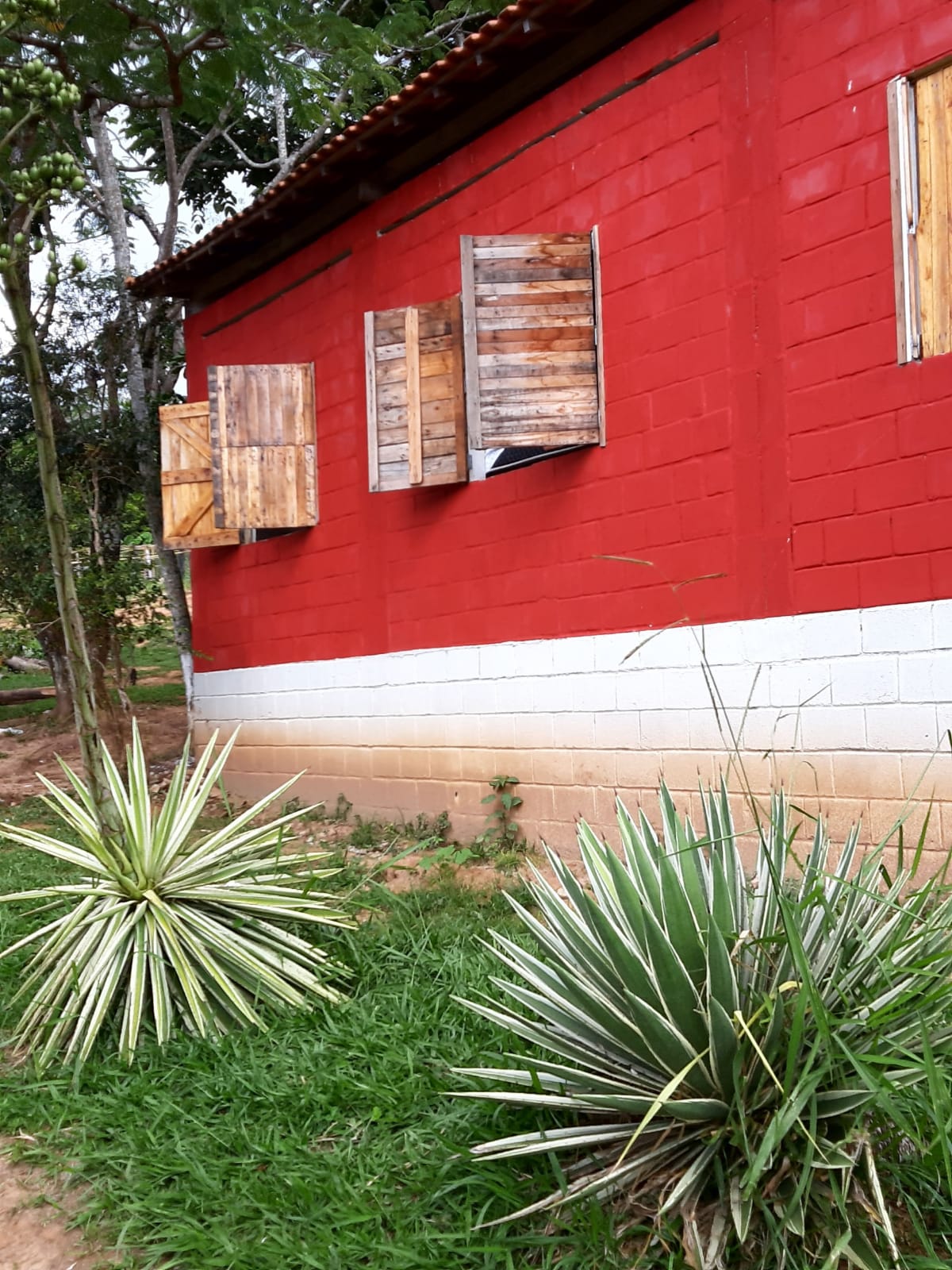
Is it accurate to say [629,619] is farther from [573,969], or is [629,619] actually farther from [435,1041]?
[573,969]

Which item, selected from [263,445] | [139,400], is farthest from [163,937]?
[139,400]

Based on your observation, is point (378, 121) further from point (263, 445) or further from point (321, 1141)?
point (321, 1141)

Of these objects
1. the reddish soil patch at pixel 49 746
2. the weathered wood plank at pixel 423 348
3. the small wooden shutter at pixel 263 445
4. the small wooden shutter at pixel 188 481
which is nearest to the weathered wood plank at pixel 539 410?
the weathered wood plank at pixel 423 348

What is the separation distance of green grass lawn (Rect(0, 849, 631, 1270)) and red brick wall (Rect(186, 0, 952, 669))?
2.01 meters

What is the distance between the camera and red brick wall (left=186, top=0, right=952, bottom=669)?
4.93 metres

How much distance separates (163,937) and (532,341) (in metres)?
3.55

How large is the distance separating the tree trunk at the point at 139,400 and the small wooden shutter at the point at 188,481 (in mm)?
1497

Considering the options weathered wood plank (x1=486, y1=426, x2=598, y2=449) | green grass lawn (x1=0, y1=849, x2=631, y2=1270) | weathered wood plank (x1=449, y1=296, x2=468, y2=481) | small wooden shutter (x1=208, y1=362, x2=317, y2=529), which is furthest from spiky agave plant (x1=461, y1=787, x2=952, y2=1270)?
small wooden shutter (x1=208, y1=362, x2=317, y2=529)

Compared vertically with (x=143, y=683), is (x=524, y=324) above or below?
above

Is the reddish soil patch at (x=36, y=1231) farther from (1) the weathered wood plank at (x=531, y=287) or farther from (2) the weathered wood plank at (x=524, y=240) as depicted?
(2) the weathered wood plank at (x=524, y=240)

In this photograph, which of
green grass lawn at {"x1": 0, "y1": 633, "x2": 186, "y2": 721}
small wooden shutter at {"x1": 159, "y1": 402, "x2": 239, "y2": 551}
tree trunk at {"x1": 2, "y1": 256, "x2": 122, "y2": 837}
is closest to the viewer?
tree trunk at {"x1": 2, "y1": 256, "x2": 122, "y2": 837}

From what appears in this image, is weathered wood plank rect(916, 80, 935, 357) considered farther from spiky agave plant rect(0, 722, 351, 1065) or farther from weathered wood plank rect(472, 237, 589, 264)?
spiky agave plant rect(0, 722, 351, 1065)

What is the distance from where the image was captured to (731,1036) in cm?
249

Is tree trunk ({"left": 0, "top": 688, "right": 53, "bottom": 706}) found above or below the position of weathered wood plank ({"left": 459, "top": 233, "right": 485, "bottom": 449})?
below
